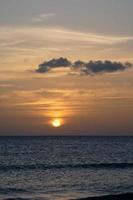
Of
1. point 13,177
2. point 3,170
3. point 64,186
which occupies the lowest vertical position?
point 64,186

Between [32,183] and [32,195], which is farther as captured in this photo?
[32,183]

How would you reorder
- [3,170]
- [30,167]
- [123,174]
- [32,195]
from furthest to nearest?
[30,167] → [3,170] → [123,174] → [32,195]

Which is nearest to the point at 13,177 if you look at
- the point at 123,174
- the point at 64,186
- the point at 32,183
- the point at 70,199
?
the point at 32,183

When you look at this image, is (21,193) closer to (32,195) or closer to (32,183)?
(32,195)

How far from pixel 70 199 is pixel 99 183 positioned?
9.34 m

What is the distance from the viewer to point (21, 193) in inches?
1527

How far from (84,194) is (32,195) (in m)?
4.09

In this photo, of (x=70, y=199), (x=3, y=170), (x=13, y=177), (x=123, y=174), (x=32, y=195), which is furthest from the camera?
(x=3, y=170)

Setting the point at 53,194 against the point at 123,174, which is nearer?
the point at 53,194

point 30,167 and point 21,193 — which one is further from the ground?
point 30,167

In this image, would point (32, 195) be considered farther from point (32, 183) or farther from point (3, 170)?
point (3, 170)

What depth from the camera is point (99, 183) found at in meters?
43.9

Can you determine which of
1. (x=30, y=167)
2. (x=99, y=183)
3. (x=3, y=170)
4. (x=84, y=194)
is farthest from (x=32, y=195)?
(x=30, y=167)

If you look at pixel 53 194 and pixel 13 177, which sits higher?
pixel 13 177
